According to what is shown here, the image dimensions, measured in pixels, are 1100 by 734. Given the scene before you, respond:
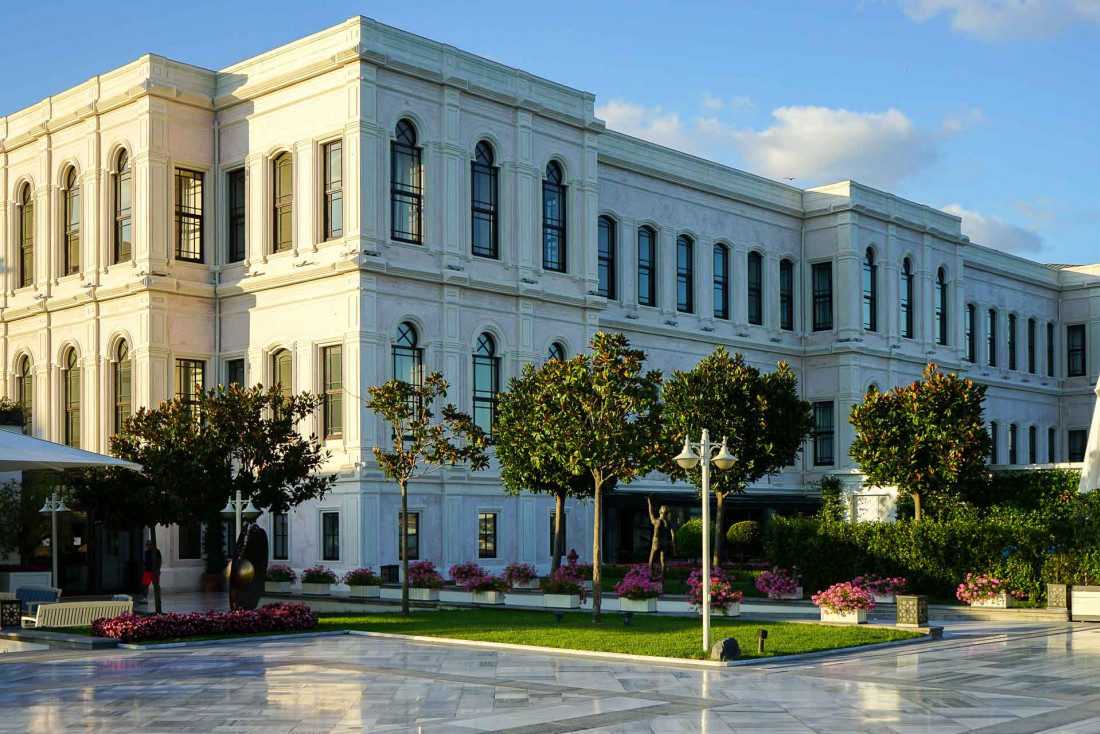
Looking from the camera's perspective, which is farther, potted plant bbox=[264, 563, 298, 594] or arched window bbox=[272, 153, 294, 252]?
arched window bbox=[272, 153, 294, 252]

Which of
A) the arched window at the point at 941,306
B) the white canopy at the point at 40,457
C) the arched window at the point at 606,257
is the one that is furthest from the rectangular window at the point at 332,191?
the arched window at the point at 941,306

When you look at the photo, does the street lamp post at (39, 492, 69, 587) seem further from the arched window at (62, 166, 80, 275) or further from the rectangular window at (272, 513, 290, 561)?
the arched window at (62, 166, 80, 275)

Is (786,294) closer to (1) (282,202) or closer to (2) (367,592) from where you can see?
(1) (282,202)

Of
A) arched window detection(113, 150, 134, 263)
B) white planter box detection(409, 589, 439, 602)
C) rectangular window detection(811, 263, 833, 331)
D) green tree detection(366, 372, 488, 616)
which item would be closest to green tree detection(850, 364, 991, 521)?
green tree detection(366, 372, 488, 616)

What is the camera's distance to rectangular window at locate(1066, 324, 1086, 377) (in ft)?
247

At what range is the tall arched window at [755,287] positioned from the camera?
56875mm

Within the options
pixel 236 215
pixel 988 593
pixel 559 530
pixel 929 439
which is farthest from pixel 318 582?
pixel 988 593

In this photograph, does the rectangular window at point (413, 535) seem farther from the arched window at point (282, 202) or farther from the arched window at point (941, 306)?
the arched window at point (941, 306)

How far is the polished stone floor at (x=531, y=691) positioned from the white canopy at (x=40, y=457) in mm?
3491

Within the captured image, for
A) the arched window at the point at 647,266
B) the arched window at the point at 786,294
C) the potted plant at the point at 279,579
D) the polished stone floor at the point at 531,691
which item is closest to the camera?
the polished stone floor at the point at 531,691

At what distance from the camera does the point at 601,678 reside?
764 inches

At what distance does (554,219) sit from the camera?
4491 centimetres

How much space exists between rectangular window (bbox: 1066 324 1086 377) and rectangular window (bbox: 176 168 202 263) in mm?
51453

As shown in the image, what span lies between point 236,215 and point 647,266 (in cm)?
1625
